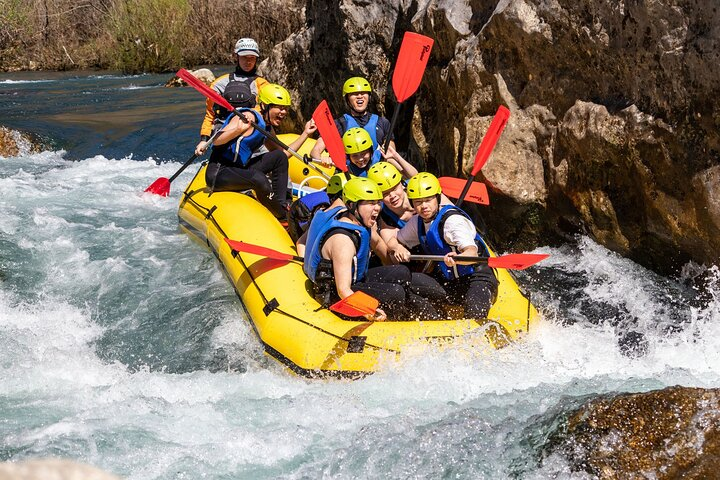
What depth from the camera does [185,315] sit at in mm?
5676

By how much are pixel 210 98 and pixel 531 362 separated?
377 cm

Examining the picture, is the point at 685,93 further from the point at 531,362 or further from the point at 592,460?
the point at 592,460

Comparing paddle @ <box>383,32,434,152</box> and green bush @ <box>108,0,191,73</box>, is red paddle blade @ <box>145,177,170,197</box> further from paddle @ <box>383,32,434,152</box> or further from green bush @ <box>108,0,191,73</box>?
green bush @ <box>108,0,191,73</box>

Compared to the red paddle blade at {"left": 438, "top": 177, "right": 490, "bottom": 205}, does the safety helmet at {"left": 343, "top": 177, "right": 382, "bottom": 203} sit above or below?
above

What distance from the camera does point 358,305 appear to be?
4.36m

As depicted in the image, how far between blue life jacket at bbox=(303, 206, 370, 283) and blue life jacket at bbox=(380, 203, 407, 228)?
50 centimetres


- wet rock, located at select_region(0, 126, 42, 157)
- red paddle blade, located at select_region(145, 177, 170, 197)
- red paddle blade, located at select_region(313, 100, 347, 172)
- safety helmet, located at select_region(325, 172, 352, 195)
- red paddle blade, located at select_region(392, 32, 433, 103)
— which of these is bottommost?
wet rock, located at select_region(0, 126, 42, 157)

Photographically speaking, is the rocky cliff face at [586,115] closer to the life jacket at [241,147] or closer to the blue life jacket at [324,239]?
the life jacket at [241,147]

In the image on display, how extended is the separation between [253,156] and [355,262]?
2.41m

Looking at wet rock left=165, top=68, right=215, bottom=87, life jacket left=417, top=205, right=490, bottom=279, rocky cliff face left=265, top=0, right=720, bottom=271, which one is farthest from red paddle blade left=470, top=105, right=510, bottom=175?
wet rock left=165, top=68, right=215, bottom=87

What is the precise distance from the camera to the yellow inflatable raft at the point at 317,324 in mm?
4281

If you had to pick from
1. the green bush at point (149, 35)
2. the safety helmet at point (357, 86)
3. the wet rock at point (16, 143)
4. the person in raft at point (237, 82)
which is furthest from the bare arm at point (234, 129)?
the green bush at point (149, 35)

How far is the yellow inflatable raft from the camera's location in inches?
169

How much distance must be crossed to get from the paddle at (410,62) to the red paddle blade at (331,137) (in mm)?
782
